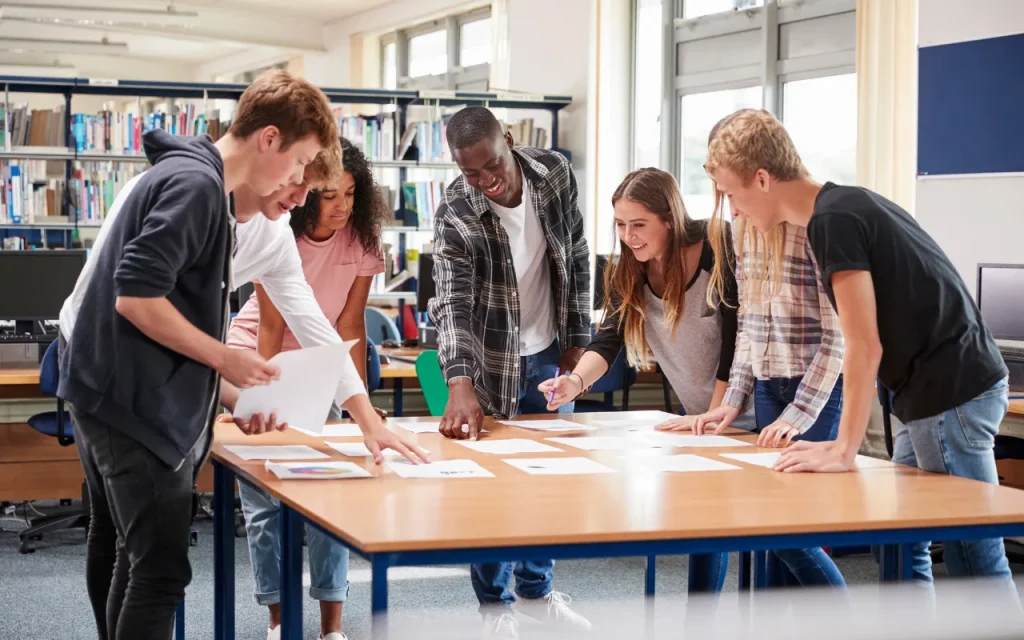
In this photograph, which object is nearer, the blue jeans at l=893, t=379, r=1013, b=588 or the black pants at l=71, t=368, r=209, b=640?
the black pants at l=71, t=368, r=209, b=640

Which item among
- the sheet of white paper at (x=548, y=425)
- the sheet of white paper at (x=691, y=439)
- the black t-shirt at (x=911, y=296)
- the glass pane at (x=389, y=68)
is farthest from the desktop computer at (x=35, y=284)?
the glass pane at (x=389, y=68)

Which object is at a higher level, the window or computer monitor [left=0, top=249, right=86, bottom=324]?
the window

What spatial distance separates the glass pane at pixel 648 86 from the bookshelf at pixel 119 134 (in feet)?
3.20

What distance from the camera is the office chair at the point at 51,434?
176 inches

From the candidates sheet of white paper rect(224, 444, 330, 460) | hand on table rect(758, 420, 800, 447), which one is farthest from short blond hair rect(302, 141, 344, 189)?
hand on table rect(758, 420, 800, 447)

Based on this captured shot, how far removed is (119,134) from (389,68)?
469cm

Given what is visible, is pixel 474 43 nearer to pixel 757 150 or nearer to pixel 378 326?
pixel 378 326

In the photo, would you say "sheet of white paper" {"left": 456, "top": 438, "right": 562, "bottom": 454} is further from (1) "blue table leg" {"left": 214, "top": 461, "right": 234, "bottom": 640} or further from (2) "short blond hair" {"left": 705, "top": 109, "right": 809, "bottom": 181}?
(2) "short blond hair" {"left": 705, "top": 109, "right": 809, "bottom": 181}

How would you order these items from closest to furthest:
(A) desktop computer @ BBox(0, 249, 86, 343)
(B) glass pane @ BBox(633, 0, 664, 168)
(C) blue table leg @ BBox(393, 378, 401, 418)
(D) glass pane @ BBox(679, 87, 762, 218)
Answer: (C) blue table leg @ BBox(393, 378, 401, 418)
(A) desktop computer @ BBox(0, 249, 86, 343)
(D) glass pane @ BBox(679, 87, 762, 218)
(B) glass pane @ BBox(633, 0, 664, 168)

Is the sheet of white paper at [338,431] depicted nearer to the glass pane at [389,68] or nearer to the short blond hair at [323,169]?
the short blond hair at [323,169]

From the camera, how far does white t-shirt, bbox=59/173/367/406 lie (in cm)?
244

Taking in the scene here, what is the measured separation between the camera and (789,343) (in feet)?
8.39

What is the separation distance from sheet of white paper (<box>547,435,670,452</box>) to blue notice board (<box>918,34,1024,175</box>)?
3098 mm

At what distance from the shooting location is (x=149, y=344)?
1.89 meters
